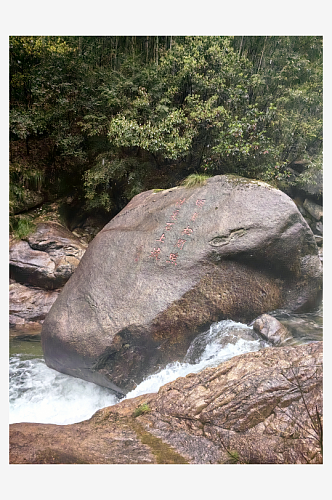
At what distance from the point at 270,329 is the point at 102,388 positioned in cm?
247

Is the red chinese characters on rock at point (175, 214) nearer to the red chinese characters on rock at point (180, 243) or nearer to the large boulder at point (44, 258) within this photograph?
the red chinese characters on rock at point (180, 243)

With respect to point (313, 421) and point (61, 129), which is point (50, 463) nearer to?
point (313, 421)

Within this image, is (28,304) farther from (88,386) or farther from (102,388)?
(102,388)

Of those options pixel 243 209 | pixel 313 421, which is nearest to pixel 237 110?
pixel 243 209

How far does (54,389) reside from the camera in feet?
15.8

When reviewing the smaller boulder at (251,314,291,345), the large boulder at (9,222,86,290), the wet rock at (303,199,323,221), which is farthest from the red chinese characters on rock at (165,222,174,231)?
the large boulder at (9,222,86,290)

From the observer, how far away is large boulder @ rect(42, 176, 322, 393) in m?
4.51

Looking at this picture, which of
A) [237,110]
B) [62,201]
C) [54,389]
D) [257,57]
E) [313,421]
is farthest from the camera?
[62,201]

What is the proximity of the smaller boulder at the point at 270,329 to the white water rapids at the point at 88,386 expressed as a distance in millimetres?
129

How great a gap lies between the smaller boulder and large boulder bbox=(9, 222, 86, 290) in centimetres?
424

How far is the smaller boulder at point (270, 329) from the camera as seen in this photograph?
14.3ft

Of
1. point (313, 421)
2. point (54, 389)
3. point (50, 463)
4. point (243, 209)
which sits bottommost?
point (54, 389)

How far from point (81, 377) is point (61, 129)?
4.25 metres

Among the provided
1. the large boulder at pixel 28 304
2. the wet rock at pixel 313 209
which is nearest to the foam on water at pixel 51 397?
the large boulder at pixel 28 304
